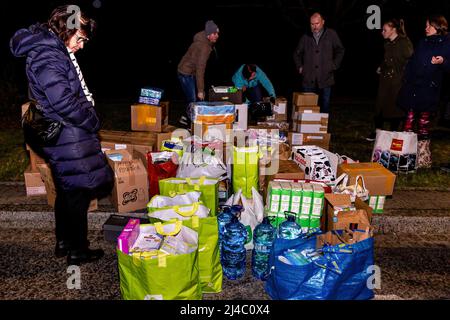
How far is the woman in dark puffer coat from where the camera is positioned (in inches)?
133

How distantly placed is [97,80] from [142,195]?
12592 mm

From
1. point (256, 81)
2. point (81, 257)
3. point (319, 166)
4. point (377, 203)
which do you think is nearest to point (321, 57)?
point (256, 81)

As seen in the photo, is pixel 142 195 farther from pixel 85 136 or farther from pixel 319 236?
pixel 319 236

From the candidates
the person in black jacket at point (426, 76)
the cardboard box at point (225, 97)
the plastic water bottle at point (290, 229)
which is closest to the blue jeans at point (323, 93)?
the person in black jacket at point (426, 76)

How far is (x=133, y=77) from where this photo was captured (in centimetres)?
1745

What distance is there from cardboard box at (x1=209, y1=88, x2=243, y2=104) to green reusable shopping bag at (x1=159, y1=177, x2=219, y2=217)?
227cm

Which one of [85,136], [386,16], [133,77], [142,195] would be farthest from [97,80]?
[85,136]

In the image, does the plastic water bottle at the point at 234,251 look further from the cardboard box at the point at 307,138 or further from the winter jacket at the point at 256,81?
the winter jacket at the point at 256,81

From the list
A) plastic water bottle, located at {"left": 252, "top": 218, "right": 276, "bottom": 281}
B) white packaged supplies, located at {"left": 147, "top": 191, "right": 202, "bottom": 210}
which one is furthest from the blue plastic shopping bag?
white packaged supplies, located at {"left": 147, "top": 191, "right": 202, "bottom": 210}

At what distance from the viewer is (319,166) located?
17.1ft

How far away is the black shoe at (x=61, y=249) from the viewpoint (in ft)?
13.7

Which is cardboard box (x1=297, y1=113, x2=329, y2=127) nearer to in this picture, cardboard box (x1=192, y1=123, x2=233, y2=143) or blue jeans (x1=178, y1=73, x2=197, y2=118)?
cardboard box (x1=192, y1=123, x2=233, y2=143)

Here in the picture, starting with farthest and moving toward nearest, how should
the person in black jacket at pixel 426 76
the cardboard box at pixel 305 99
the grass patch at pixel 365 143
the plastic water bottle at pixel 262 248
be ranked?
the cardboard box at pixel 305 99, the grass patch at pixel 365 143, the person in black jacket at pixel 426 76, the plastic water bottle at pixel 262 248

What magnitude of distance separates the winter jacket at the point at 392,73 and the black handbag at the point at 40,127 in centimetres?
524
